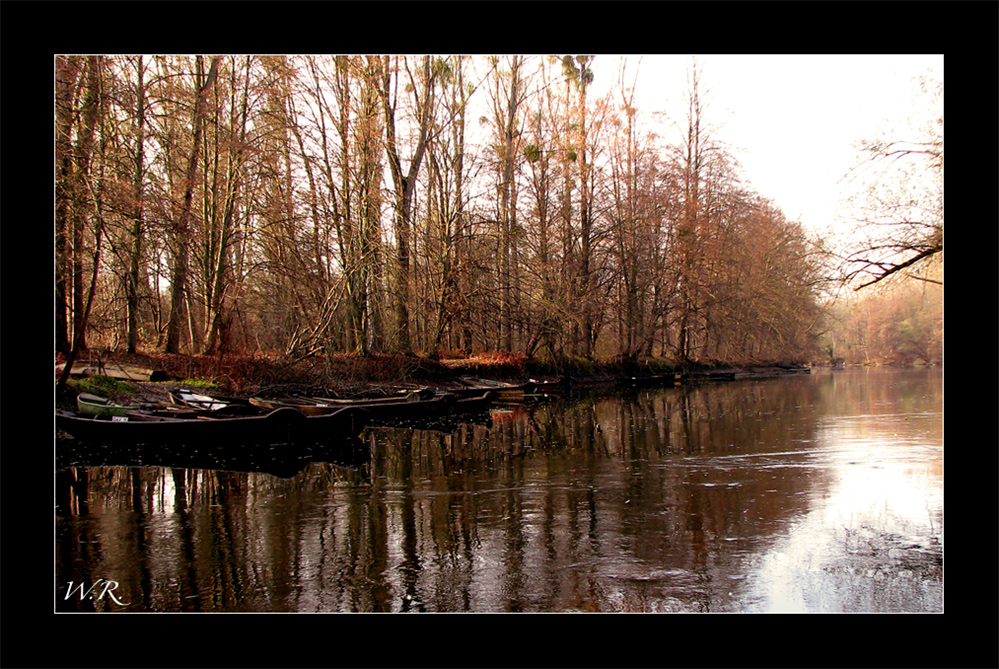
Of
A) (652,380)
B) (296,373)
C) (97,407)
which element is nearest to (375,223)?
(296,373)

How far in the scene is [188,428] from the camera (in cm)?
1023

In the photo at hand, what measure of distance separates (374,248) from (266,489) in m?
11.3

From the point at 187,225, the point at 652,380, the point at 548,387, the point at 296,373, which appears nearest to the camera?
the point at 187,225

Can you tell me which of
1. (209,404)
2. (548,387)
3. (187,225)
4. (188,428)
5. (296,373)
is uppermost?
(187,225)

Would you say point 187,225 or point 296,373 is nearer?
point 187,225

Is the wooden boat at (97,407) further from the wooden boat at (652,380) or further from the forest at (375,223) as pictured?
the wooden boat at (652,380)

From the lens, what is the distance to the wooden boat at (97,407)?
34.6 ft

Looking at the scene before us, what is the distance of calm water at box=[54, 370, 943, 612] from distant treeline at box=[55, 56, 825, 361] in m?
4.02

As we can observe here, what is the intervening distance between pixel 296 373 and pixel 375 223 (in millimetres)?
5397

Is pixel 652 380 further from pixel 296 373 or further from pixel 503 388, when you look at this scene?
pixel 296 373

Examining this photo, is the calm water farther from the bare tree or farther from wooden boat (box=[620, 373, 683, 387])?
wooden boat (box=[620, 373, 683, 387])

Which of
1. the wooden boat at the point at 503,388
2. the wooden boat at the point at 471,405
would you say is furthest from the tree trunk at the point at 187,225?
the wooden boat at the point at 503,388

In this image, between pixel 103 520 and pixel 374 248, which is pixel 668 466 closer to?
pixel 103 520

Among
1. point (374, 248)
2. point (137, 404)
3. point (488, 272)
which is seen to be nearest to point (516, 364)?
point (488, 272)
